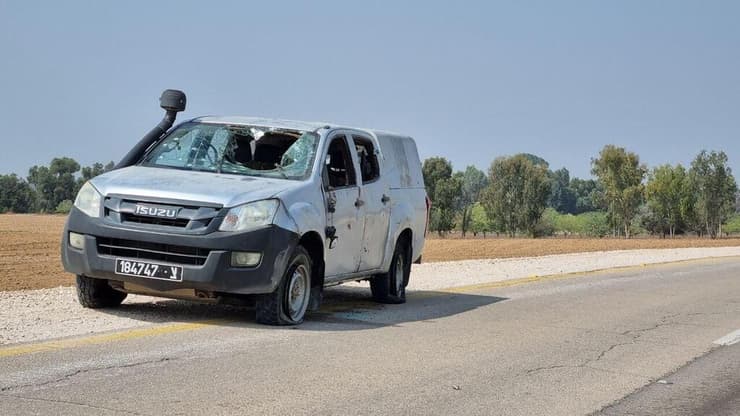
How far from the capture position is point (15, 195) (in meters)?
143

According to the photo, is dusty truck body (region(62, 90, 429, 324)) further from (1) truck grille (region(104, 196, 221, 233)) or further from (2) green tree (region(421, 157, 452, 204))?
(2) green tree (region(421, 157, 452, 204))

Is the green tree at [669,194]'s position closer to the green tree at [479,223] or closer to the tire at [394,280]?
the green tree at [479,223]

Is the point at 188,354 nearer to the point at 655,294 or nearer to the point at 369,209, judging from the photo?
the point at 369,209

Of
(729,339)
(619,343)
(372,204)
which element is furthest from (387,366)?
(729,339)

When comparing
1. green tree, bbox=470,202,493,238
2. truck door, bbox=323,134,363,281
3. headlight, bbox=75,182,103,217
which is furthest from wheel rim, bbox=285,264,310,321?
green tree, bbox=470,202,493,238

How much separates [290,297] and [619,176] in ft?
383

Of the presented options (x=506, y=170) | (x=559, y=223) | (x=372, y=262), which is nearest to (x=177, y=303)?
(x=372, y=262)

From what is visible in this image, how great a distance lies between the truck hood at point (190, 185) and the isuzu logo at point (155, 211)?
10 cm

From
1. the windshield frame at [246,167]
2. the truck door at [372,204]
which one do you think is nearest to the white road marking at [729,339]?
the truck door at [372,204]

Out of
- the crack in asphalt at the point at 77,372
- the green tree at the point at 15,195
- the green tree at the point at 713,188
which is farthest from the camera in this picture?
the green tree at the point at 15,195

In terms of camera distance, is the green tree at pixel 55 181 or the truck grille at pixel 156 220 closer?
the truck grille at pixel 156 220

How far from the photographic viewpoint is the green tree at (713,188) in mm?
120875

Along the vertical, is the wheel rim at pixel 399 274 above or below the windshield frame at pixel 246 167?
below

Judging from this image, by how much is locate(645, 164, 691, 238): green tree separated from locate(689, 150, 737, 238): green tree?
2.52 metres
